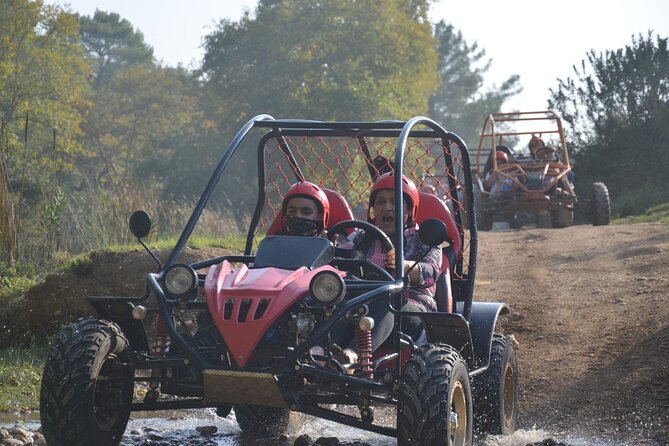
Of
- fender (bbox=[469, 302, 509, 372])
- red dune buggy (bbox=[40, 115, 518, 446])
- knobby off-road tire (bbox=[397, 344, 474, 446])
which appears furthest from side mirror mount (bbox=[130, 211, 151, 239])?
fender (bbox=[469, 302, 509, 372])

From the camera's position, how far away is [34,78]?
45406 mm

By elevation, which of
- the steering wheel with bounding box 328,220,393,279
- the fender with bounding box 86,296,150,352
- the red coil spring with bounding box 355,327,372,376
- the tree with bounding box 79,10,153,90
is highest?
the tree with bounding box 79,10,153,90

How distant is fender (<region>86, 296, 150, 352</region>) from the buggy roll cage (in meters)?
0.30

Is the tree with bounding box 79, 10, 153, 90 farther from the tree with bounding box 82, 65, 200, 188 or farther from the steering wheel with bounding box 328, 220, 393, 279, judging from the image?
the steering wheel with bounding box 328, 220, 393, 279

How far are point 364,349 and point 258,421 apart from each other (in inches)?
80.9

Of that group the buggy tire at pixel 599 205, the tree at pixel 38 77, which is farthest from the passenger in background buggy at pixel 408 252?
the tree at pixel 38 77

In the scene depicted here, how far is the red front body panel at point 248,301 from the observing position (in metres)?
5.61

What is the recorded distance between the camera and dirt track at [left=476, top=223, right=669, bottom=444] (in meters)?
8.03

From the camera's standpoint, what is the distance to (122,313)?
6.42 meters

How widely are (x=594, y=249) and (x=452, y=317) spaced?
9.61 meters

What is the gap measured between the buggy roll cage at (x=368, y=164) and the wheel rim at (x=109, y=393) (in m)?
0.46

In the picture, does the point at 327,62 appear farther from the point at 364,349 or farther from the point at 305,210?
the point at 364,349

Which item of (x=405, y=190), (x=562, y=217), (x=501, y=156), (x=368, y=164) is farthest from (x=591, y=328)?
(x=501, y=156)

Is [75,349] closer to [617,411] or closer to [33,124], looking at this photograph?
[617,411]
